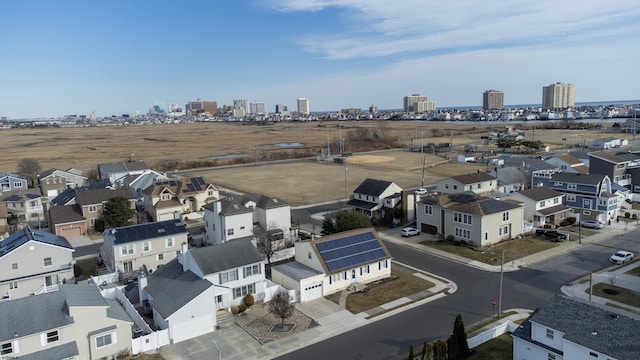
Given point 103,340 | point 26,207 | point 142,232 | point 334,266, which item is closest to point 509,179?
point 334,266

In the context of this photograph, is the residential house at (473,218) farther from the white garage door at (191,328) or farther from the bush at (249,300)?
the white garage door at (191,328)

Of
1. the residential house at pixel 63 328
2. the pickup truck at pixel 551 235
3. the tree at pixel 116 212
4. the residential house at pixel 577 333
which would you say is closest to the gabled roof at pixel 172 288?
the residential house at pixel 63 328

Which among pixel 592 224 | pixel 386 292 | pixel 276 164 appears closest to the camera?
pixel 386 292

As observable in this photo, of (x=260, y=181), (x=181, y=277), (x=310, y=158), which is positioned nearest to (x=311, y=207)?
(x=260, y=181)

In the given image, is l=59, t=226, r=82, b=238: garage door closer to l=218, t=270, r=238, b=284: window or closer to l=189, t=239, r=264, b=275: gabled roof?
l=189, t=239, r=264, b=275: gabled roof

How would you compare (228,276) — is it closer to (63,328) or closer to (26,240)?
(63,328)

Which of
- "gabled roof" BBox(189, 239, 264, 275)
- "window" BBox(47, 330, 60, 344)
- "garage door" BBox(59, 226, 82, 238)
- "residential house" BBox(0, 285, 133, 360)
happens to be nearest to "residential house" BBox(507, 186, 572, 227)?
"gabled roof" BBox(189, 239, 264, 275)
